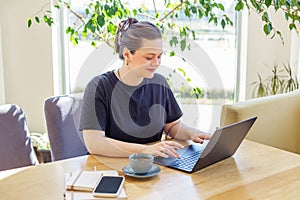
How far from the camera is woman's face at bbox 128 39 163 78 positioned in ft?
5.63

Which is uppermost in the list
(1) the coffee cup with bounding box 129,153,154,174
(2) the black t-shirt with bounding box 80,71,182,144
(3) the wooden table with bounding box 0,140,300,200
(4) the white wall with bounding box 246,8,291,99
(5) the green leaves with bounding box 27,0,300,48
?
(5) the green leaves with bounding box 27,0,300,48

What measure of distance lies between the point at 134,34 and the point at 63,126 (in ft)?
1.95

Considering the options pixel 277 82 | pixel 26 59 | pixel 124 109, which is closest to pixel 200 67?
pixel 124 109

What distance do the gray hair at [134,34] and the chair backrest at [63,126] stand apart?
40 cm

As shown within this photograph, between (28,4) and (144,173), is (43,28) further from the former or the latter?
(144,173)

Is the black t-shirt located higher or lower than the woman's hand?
higher

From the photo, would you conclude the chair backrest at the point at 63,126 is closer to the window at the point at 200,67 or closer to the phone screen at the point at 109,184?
the window at the point at 200,67

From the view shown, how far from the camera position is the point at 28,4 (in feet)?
9.98

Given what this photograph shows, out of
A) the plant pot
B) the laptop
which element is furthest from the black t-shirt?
the plant pot

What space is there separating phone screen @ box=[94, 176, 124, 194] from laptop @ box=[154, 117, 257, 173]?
0.27m

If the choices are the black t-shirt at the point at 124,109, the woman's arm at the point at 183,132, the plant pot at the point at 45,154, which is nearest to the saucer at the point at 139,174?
Answer: the black t-shirt at the point at 124,109

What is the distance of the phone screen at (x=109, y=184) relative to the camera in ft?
4.14

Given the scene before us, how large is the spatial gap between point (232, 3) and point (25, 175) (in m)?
2.52

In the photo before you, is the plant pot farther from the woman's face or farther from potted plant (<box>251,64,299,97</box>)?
potted plant (<box>251,64,299,97</box>)
